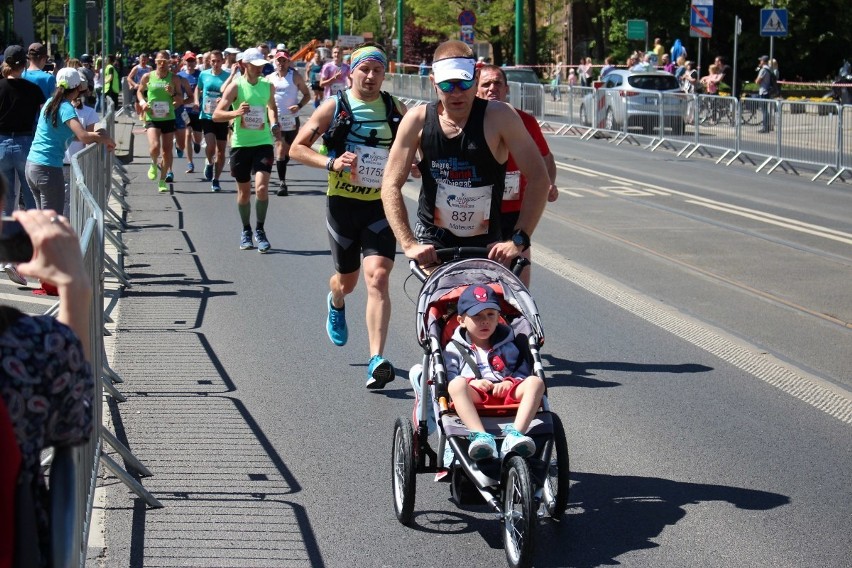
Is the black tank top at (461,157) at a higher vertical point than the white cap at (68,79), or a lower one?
lower

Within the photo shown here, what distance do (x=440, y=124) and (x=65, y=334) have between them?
12.1 ft

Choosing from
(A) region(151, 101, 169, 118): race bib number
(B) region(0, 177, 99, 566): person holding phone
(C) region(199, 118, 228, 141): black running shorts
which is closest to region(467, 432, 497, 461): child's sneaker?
(B) region(0, 177, 99, 566): person holding phone

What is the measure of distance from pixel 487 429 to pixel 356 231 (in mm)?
3046

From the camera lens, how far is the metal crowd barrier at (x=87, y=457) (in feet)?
9.56

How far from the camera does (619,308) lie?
1036 centimetres

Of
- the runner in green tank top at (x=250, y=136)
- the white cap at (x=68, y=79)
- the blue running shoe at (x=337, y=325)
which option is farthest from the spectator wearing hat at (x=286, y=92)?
the blue running shoe at (x=337, y=325)

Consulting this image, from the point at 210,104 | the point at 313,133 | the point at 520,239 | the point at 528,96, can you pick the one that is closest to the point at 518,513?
the point at 520,239

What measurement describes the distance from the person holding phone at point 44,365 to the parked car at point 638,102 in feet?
80.8

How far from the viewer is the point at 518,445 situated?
16.4ft

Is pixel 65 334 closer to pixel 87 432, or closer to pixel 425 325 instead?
pixel 87 432

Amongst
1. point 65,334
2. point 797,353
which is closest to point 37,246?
point 65,334

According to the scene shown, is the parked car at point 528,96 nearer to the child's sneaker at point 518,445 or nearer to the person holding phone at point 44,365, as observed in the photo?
the child's sneaker at point 518,445

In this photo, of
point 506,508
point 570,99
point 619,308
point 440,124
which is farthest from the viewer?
point 570,99

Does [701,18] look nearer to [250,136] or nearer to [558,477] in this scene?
[250,136]
